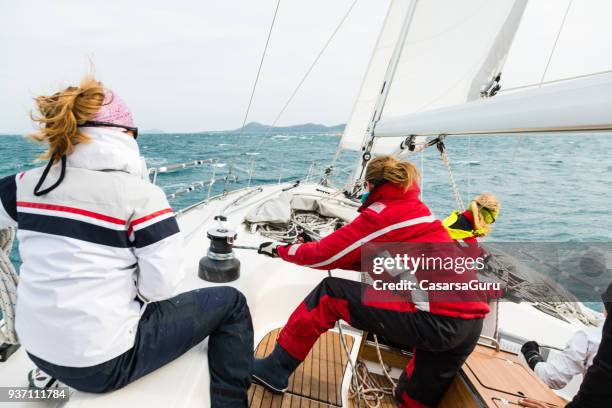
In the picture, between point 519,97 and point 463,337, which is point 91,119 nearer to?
point 519,97

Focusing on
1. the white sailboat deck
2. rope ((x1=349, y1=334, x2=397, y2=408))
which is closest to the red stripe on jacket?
the white sailboat deck

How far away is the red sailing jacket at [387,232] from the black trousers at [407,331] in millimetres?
56

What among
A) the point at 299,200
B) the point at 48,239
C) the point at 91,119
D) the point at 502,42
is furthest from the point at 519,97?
the point at 502,42

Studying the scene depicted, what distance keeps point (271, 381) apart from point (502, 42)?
3181 millimetres

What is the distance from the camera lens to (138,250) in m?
0.87

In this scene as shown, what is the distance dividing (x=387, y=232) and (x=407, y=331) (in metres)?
0.39

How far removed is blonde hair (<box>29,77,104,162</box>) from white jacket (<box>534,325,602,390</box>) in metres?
2.02

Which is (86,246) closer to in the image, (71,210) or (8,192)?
(71,210)

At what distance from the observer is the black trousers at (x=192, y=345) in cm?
91

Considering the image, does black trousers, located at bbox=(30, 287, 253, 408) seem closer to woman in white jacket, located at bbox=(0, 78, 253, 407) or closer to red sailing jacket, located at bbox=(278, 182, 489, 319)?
woman in white jacket, located at bbox=(0, 78, 253, 407)

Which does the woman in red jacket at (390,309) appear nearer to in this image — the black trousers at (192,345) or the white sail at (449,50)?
the black trousers at (192,345)

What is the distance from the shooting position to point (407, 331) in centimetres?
134

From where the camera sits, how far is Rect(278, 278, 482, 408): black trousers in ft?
4.37

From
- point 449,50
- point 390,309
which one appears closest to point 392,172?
point 390,309
